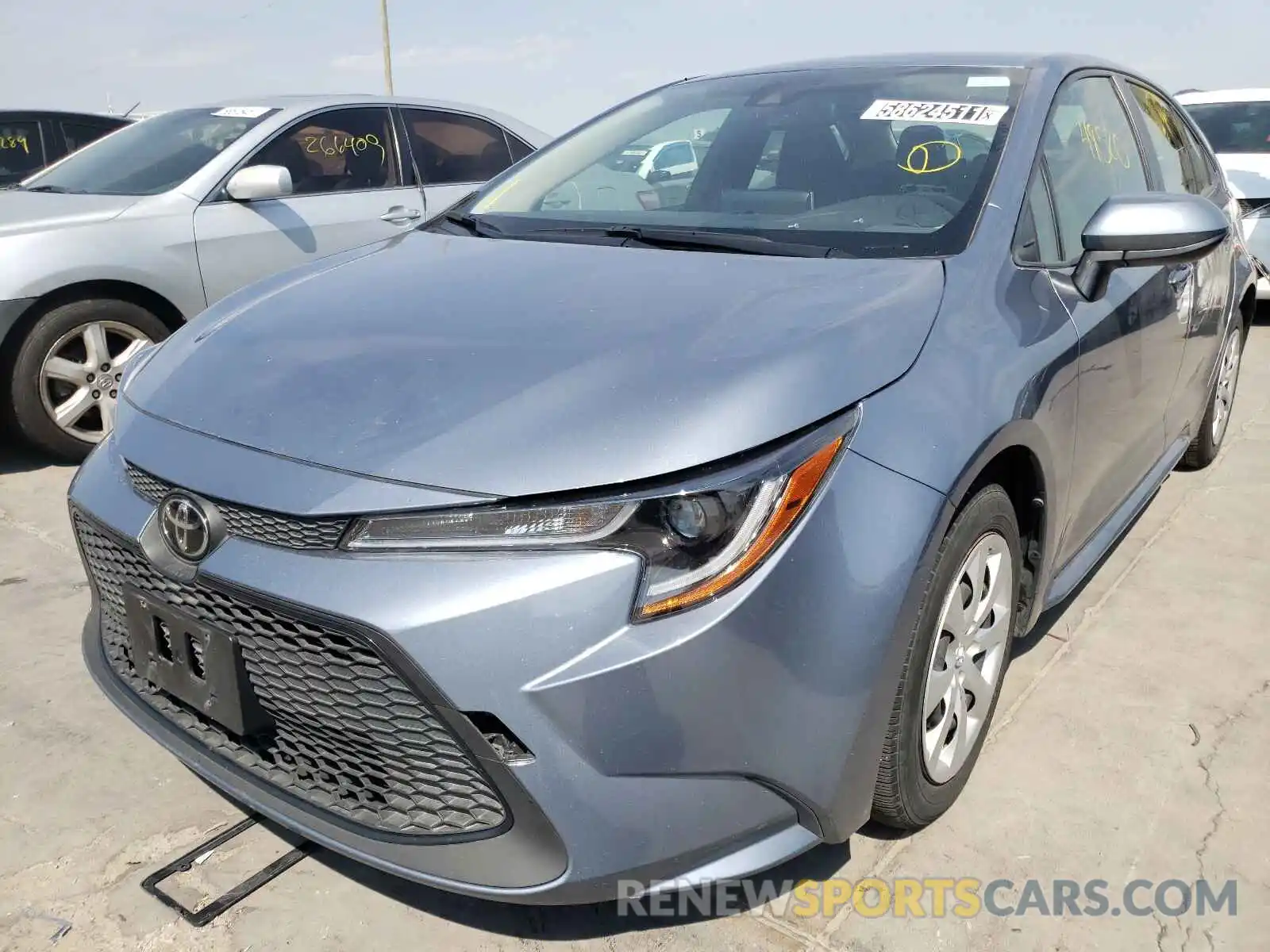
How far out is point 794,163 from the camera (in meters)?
2.56

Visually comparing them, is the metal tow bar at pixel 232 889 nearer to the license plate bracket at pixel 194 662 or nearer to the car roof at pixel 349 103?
the license plate bracket at pixel 194 662

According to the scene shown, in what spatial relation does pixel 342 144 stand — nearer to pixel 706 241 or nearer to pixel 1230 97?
pixel 706 241

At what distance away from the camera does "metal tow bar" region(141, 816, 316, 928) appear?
6.14ft

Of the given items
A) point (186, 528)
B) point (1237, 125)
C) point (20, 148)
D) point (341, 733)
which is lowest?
point (341, 733)

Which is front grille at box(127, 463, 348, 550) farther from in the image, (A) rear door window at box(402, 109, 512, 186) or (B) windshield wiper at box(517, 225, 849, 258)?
(A) rear door window at box(402, 109, 512, 186)

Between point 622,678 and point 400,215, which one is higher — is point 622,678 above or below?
below

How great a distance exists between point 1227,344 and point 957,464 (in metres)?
2.80

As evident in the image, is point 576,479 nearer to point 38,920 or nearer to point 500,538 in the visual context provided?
point 500,538

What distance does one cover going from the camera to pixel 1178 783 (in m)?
2.21

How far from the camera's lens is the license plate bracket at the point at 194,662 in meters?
1.66

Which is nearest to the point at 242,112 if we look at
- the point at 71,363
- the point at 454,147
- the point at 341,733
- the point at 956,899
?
the point at 454,147

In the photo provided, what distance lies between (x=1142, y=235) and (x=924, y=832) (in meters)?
1.27

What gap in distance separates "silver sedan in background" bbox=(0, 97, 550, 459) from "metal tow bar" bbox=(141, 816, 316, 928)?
2.41 meters

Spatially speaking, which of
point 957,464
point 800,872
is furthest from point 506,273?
point 800,872
